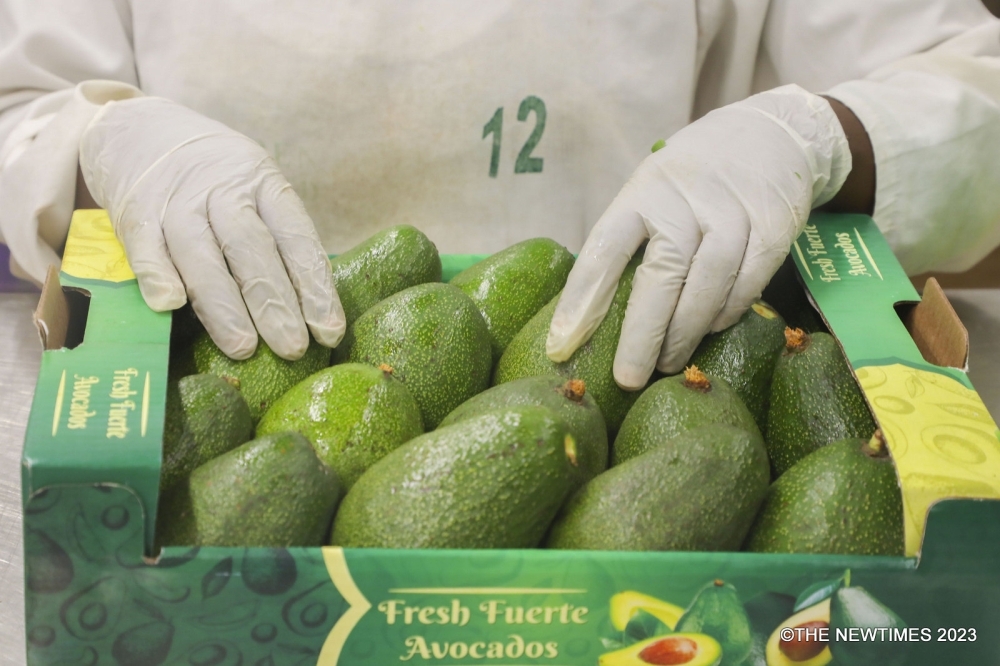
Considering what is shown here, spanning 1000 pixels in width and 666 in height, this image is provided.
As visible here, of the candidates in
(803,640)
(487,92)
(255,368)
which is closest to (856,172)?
(487,92)

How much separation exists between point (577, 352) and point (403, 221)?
0.89 meters

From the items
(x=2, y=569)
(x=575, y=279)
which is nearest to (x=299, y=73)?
(x=575, y=279)

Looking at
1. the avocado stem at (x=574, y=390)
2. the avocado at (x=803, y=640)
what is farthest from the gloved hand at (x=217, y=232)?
the avocado at (x=803, y=640)

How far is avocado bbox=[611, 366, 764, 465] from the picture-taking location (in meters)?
1.07

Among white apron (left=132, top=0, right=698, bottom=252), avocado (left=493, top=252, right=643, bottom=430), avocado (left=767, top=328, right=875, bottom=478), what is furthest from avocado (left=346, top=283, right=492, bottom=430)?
white apron (left=132, top=0, right=698, bottom=252)

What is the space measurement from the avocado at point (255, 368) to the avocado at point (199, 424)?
0.08 m

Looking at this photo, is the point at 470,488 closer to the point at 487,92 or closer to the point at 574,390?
the point at 574,390

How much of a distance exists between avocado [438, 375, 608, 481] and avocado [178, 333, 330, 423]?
264 millimetres

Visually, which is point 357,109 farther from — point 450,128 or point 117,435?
point 117,435

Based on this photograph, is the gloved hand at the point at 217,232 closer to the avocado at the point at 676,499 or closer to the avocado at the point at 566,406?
the avocado at the point at 566,406

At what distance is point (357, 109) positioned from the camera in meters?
1.86

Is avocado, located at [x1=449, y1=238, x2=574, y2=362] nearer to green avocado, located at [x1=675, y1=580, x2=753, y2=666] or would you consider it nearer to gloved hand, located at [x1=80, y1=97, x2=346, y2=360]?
gloved hand, located at [x1=80, y1=97, x2=346, y2=360]

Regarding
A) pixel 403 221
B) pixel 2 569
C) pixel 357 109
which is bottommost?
pixel 2 569

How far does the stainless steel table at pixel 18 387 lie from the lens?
111 cm
